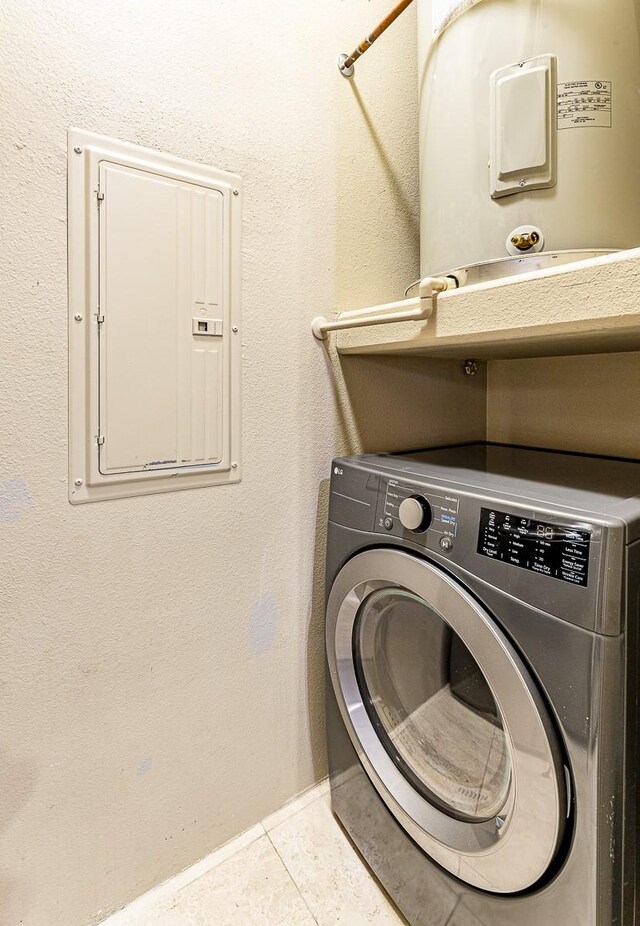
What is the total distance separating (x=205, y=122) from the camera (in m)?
1.06

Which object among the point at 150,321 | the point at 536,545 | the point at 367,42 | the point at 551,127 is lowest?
the point at 536,545

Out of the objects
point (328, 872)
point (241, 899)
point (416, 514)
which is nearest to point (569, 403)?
point (416, 514)

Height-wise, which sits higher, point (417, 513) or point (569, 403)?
point (569, 403)

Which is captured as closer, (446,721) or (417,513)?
(417,513)

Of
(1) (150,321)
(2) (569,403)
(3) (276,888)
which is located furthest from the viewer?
(2) (569,403)

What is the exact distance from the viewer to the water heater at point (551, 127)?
0.86m

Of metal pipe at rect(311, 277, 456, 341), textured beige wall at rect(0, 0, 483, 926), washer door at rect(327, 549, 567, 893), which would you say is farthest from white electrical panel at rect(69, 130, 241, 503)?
washer door at rect(327, 549, 567, 893)

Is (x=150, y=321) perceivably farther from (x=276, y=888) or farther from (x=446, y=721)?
(x=276, y=888)

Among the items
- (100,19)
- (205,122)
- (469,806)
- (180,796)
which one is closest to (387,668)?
(469,806)

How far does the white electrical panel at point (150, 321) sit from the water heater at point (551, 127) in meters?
0.56

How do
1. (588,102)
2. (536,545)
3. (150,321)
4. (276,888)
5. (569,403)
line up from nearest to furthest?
(536,545) < (588,102) < (150,321) < (276,888) < (569,403)

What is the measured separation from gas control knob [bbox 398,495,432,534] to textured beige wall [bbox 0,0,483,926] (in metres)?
0.40

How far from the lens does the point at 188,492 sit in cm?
109

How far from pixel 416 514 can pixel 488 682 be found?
31 centimetres
